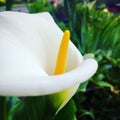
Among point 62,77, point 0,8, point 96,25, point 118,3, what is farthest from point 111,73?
point 62,77

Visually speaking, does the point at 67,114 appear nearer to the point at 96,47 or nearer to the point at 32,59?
the point at 32,59

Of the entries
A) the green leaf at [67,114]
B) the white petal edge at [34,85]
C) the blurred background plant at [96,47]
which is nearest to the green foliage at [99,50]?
the blurred background plant at [96,47]

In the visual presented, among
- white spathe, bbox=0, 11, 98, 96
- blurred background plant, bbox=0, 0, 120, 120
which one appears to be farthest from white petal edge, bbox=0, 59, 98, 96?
blurred background plant, bbox=0, 0, 120, 120

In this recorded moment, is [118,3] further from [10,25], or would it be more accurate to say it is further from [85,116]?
[10,25]

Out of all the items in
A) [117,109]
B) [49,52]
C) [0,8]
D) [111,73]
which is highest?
[49,52]

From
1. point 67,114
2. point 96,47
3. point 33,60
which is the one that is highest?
point 33,60

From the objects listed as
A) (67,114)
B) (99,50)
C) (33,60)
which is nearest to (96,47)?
(99,50)

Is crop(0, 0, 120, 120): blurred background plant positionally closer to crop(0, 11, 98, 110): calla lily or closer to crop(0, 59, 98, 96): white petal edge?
crop(0, 11, 98, 110): calla lily

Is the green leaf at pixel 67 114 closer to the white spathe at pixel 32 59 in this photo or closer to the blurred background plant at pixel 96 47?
the white spathe at pixel 32 59
